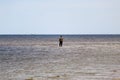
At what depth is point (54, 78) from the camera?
941 inches

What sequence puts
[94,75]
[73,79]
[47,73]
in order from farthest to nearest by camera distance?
[47,73]
[94,75]
[73,79]

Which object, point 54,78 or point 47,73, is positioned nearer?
point 54,78

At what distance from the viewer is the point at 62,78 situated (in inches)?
941

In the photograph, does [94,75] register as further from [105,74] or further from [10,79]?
[10,79]

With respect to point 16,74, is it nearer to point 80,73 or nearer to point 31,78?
point 31,78

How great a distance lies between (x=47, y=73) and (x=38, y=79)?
3208 millimetres

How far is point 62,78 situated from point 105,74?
3.51 m

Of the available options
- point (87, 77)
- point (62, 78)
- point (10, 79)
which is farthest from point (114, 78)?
point (10, 79)

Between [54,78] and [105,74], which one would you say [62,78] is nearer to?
[54,78]

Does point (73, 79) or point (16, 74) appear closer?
point (73, 79)

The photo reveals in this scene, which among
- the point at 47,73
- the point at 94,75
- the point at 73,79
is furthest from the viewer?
the point at 47,73

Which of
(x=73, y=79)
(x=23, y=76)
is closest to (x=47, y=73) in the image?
(x=23, y=76)

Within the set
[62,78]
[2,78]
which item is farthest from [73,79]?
[2,78]

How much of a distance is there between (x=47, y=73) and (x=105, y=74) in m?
4.23
